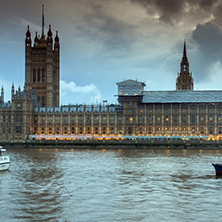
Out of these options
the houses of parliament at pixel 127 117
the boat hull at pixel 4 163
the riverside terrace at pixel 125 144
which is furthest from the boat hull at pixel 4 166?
the houses of parliament at pixel 127 117

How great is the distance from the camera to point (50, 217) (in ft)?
123

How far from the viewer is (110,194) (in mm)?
48094

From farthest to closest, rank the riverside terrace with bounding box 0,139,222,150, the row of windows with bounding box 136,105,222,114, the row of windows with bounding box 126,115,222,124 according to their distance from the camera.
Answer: the row of windows with bounding box 126,115,222,124, the row of windows with bounding box 136,105,222,114, the riverside terrace with bounding box 0,139,222,150

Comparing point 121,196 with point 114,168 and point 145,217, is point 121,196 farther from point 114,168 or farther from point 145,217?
point 114,168

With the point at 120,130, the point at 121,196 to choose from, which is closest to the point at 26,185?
the point at 121,196

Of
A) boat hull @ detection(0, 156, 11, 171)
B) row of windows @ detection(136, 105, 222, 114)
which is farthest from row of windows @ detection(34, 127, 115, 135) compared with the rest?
boat hull @ detection(0, 156, 11, 171)

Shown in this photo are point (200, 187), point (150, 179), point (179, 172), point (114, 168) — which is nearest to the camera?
point (200, 187)

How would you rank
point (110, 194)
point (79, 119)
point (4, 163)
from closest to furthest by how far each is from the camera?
point (110, 194) → point (4, 163) → point (79, 119)

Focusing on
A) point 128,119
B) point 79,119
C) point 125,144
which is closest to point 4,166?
point 125,144

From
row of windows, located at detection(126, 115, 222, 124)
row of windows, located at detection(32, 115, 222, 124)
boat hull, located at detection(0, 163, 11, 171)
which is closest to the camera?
boat hull, located at detection(0, 163, 11, 171)

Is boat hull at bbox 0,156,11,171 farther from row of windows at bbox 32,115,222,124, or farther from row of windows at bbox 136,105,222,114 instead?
row of windows at bbox 136,105,222,114

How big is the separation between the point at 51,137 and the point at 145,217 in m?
138

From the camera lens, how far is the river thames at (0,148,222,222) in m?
38.6

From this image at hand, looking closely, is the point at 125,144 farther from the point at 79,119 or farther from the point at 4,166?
the point at 4,166
